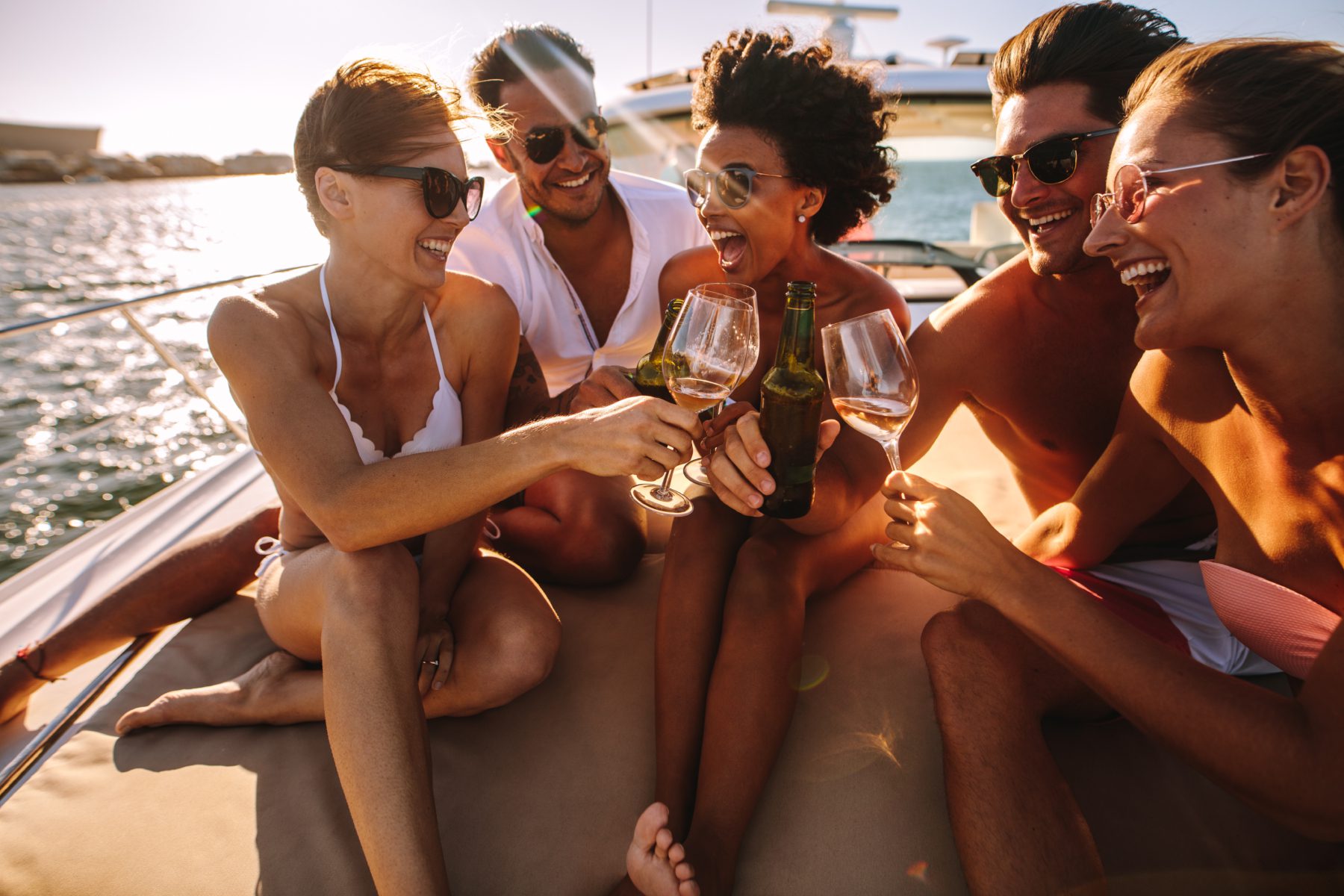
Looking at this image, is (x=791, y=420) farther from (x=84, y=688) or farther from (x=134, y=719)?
(x=84, y=688)

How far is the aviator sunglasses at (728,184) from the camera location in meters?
2.57

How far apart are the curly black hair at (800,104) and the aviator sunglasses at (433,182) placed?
1033mm

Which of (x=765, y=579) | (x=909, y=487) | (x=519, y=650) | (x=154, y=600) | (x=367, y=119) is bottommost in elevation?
(x=154, y=600)

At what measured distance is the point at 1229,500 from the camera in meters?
1.72

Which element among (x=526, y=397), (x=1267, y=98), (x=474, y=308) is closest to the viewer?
(x=1267, y=98)

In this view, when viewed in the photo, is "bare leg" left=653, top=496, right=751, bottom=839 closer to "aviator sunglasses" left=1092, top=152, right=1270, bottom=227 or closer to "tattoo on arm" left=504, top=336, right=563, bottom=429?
"tattoo on arm" left=504, top=336, right=563, bottom=429

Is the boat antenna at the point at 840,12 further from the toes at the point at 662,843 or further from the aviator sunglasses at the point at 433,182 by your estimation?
the toes at the point at 662,843

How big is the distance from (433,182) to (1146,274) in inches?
69.6

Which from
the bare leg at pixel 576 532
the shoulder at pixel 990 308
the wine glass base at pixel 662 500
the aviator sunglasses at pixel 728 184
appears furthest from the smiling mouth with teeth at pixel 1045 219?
the bare leg at pixel 576 532

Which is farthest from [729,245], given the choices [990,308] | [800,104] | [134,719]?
[134,719]

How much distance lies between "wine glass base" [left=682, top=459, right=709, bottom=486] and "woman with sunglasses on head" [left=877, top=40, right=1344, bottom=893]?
1.79 ft

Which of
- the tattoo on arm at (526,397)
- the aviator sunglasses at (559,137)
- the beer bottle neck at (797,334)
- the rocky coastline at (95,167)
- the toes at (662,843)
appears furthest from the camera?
the rocky coastline at (95,167)

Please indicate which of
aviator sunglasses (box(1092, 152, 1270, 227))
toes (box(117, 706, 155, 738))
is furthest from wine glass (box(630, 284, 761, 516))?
toes (box(117, 706, 155, 738))

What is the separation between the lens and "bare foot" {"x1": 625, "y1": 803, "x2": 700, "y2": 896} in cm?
151
